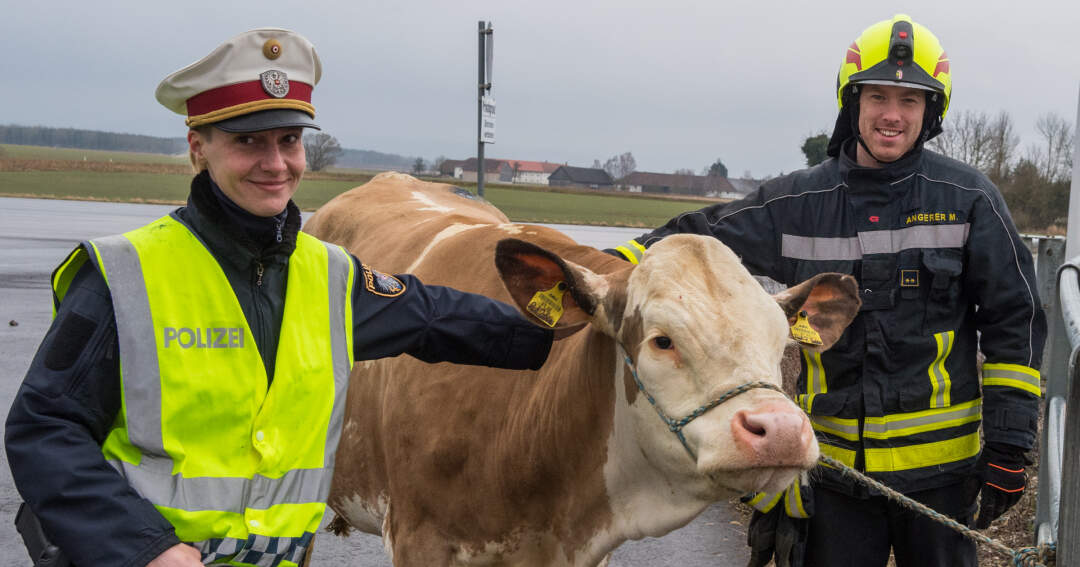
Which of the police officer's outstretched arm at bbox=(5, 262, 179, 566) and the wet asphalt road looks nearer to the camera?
the police officer's outstretched arm at bbox=(5, 262, 179, 566)

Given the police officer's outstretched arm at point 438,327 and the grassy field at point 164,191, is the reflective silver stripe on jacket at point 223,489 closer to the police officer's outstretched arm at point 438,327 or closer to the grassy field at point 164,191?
the police officer's outstretched arm at point 438,327

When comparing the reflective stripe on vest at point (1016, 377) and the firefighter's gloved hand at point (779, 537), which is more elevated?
the reflective stripe on vest at point (1016, 377)

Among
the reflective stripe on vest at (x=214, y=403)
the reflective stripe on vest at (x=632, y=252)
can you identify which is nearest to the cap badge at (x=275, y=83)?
the reflective stripe on vest at (x=214, y=403)

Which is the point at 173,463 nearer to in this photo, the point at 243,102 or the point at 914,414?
the point at 243,102

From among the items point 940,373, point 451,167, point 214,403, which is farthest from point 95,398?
point 451,167

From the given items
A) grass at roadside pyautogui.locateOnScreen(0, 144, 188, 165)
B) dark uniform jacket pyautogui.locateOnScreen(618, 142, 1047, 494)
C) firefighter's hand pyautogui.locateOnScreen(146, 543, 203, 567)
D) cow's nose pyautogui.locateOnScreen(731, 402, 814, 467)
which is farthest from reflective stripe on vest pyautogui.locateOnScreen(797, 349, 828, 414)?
grass at roadside pyautogui.locateOnScreen(0, 144, 188, 165)

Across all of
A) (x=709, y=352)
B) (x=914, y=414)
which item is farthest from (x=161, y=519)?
(x=914, y=414)

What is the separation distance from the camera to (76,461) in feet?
6.10

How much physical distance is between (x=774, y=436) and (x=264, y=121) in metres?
1.36

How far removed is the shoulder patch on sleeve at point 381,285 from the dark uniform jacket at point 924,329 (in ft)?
3.24

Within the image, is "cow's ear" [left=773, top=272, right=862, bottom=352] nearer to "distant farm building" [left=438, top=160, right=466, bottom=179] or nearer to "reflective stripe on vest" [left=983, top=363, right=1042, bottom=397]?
"reflective stripe on vest" [left=983, top=363, right=1042, bottom=397]

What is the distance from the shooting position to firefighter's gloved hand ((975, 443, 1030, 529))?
3.06 metres

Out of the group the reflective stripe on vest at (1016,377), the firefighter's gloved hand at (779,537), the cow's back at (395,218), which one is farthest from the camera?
the cow's back at (395,218)

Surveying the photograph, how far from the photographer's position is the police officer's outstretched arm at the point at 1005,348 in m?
3.08
